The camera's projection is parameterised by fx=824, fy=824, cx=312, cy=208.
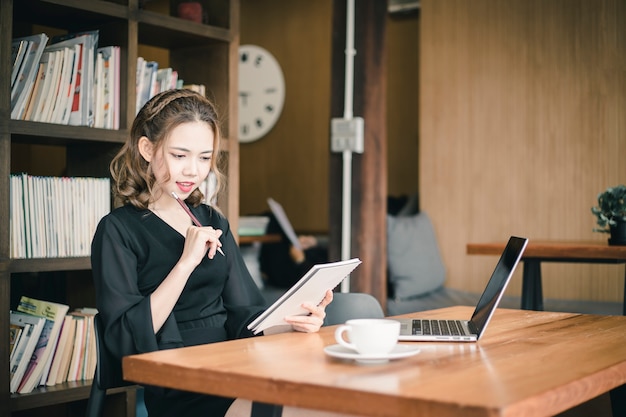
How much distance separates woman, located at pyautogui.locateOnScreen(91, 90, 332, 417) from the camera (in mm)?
1720

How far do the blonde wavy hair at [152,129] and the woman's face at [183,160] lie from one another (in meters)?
0.02

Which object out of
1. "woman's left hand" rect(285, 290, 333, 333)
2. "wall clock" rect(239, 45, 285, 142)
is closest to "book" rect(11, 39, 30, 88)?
"woman's left hand" rect(285, 290, 333, 333)

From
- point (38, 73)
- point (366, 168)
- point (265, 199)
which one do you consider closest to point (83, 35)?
point (38, 73)

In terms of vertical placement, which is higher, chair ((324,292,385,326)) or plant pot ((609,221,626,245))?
plant pot ((609,221,626,245))

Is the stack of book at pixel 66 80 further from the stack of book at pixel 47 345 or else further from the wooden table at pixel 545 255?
the wooden table at pixel 545 255

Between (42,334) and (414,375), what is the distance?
70.8 inches

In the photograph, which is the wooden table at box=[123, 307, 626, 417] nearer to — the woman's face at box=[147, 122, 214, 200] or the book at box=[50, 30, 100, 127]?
the woman's face at box=[147, 122, 214, 200]

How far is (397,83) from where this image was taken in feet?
18.6

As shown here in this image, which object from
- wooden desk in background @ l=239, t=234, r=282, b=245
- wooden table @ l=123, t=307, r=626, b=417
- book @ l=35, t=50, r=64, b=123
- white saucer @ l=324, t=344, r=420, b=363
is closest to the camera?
wooden table @ l=123, t=307, r=626, b=417

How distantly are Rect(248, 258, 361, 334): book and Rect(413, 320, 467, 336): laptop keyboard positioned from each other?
0.63 ft

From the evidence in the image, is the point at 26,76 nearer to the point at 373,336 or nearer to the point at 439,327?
the point at 439,327

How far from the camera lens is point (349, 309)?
204cm

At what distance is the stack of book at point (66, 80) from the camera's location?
2.63 m

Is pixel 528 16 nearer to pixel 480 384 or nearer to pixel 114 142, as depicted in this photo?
pixel 114 142
